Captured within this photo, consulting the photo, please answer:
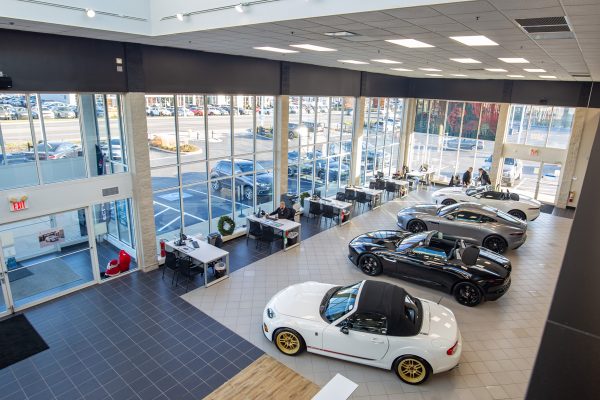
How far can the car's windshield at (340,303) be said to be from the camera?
20.6ft

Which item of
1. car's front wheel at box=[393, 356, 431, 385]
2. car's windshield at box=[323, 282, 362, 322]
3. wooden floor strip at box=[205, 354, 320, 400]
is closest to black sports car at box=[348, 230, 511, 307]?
car's windshield at box=[323, 282, 362, 322]

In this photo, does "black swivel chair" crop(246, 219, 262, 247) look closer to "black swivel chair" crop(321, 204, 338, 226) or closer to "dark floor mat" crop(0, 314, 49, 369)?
"black swivel chair" crop(321, 204, 338, 226)

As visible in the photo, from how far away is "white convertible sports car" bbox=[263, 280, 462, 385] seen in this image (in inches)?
234

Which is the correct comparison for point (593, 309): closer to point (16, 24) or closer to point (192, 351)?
point (192, 351)

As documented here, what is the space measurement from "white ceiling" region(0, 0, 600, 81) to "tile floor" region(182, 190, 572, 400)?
4716 mm

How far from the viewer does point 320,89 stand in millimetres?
13734

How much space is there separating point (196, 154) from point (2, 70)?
14.9 ft

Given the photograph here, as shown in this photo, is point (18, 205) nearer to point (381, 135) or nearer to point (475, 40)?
point (475, 40)

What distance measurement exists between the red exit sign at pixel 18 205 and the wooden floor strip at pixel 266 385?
5.07 m

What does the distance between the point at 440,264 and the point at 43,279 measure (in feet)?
28.4

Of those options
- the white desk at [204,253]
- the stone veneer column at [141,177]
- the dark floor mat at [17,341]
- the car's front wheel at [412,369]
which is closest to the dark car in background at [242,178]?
the stone veneer column at [141,177]

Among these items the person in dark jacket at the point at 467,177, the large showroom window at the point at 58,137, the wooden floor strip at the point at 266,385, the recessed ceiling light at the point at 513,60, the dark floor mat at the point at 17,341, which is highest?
the recessed ceiling light at the point at 513,60

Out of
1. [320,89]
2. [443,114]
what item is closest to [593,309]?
[320,89]

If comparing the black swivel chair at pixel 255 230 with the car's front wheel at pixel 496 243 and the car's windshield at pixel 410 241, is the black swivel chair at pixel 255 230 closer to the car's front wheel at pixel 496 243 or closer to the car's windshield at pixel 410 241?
the car's windshield at pixel 410 241
